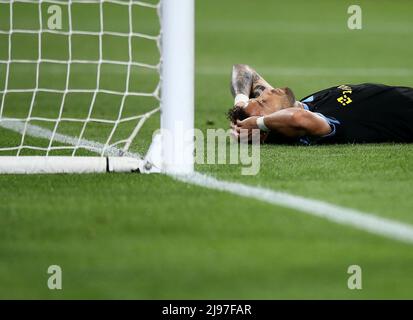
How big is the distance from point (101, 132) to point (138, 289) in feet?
13.1

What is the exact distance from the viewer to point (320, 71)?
12914mm

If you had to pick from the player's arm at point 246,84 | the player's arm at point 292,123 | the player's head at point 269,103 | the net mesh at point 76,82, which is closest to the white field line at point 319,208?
the net mesh at point 76,82

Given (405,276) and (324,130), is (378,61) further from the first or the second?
(405,276)

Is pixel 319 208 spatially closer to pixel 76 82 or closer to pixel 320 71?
pixel 76 82

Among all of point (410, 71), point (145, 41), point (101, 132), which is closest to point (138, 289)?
point (101, 132)

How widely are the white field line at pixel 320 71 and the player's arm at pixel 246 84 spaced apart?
4791 mm

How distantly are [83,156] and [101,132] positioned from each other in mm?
1353

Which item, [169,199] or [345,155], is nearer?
[169,199]

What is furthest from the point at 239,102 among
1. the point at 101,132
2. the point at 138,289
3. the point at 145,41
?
the point at 145,41

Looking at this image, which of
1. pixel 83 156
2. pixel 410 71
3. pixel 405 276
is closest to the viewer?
pixel 405 276

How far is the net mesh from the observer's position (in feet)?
22.7
